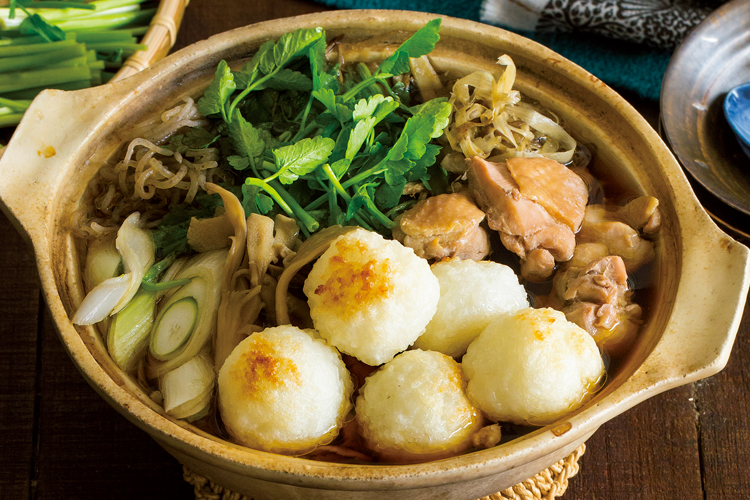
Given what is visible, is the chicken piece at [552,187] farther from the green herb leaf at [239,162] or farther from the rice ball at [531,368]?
the green herb leaf at [239,162]

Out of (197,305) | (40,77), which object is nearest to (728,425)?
(197,305)

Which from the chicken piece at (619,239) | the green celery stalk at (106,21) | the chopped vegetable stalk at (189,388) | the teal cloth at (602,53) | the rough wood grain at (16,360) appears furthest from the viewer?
the green celery stalk at (106,21)

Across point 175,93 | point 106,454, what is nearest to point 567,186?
point 175,93

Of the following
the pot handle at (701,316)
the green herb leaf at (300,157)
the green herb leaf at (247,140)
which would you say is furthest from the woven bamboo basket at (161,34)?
the pot handle at (701,316)

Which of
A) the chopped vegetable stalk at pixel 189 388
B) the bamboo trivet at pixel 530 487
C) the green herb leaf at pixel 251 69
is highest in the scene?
the green herb leaf at pixel 251 69

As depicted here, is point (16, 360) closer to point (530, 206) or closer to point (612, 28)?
point (530, 206)

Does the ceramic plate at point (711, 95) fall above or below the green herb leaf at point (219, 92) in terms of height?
below

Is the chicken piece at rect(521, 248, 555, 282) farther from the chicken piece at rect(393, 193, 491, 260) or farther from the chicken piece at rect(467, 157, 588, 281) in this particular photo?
the chicken piece at rect(393, 193, 491, 260)
